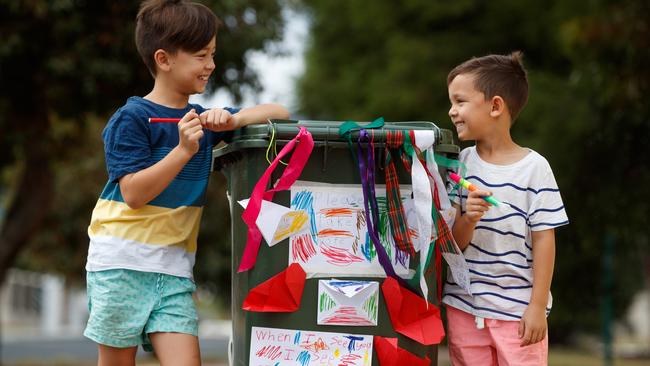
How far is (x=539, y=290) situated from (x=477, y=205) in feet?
1.26

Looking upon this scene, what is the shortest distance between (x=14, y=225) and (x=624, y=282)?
8.93 m

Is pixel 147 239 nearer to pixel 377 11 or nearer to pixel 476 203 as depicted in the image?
pixel 476 203

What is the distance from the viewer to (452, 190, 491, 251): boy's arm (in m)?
3.21

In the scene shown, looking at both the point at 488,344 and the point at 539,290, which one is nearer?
the point at 539,290

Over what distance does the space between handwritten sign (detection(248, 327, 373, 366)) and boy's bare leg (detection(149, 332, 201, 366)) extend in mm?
215

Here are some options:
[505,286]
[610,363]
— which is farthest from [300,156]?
[610,363]

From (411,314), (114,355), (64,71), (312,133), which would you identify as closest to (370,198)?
(312,133)

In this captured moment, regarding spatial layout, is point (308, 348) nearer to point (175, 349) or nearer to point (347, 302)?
point (347, 302)

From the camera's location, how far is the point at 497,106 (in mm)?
3471

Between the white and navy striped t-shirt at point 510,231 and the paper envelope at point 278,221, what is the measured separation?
24.4 inches

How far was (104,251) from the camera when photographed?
336 cm

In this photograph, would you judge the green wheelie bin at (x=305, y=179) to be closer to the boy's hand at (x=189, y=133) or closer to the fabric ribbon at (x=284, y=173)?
the fabric ribbon at (x=284, y=173)

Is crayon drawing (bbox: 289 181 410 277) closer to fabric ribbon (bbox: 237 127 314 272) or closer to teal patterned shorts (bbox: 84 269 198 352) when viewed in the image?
fabric ribbon (bbox: 237 127 314 272)

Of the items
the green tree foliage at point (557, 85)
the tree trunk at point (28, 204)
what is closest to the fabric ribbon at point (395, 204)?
the green tree foliage at point (557, 85)
